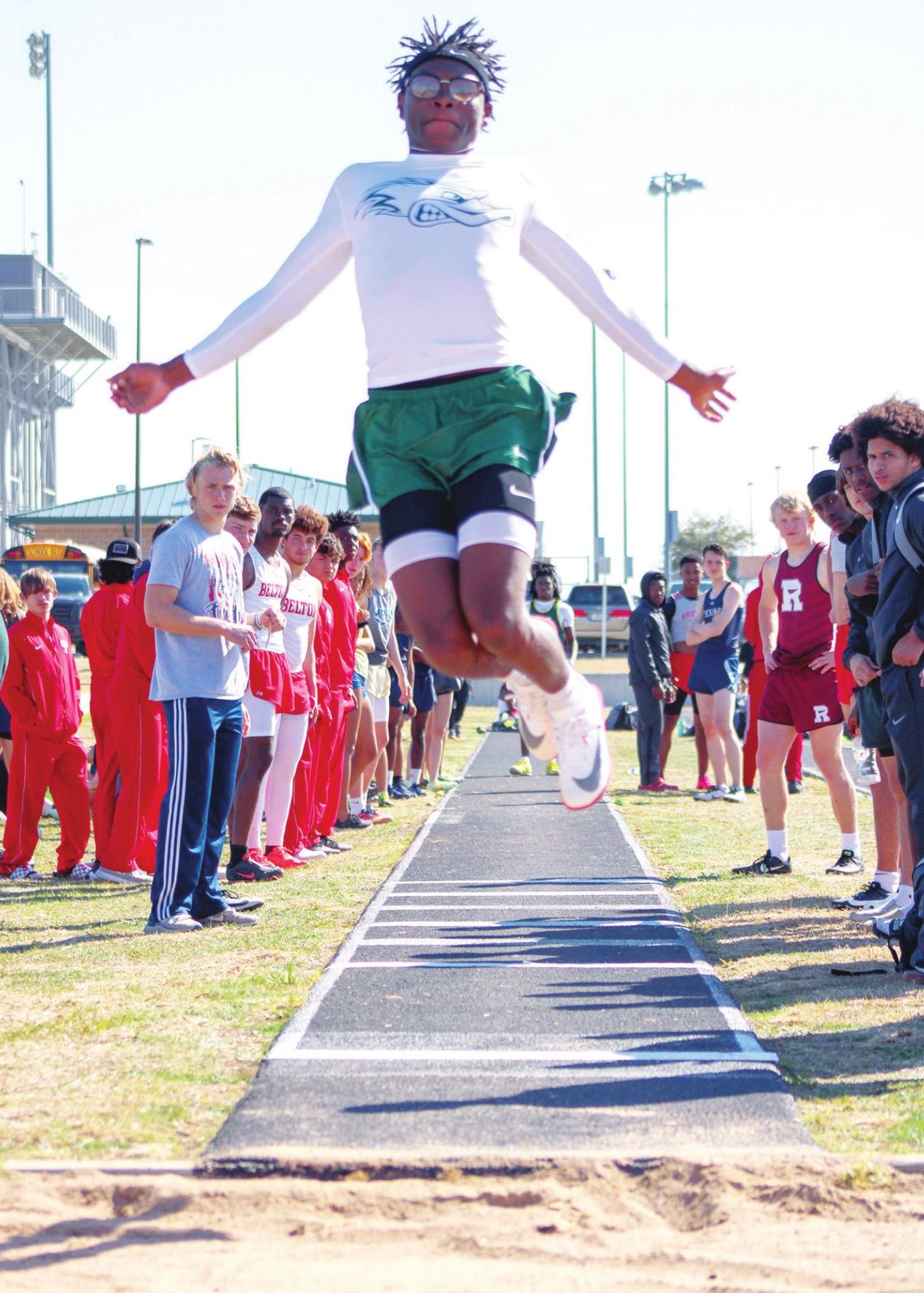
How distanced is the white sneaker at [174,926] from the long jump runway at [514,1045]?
2.61 ft

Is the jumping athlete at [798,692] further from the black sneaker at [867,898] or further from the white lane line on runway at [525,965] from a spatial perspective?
the white lane line on runway at [525,965]

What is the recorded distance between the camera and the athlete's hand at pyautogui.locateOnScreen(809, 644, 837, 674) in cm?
789

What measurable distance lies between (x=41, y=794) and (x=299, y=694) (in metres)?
1.69

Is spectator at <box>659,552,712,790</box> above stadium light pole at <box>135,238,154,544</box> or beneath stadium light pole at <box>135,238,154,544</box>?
beneath

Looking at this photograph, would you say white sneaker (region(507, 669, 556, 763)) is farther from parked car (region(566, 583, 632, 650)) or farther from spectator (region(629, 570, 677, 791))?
parked car (region(566, 583, 632, 650))

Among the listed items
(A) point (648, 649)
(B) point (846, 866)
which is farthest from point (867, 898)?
(A) point (648, 649)

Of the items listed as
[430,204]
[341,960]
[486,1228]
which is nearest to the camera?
[486,1228]

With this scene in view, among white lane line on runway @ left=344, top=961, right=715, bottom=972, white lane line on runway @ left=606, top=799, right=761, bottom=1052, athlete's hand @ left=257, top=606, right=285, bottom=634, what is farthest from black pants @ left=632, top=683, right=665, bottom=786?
white lane line on runway @ left=344, top=961, right=715, bottom=972

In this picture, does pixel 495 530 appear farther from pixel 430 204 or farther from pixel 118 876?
pixel 118 876

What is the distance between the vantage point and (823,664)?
26.0 ft

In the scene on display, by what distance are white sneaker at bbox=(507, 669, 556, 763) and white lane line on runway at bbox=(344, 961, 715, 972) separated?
119 cm

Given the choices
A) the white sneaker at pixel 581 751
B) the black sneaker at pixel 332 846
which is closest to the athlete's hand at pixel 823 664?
the black sneaker at pixel 332 846

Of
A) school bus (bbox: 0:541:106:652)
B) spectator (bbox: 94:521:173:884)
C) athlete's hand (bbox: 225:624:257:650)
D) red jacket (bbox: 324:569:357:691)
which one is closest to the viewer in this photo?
athlete's hand (bbox: 225:624:257:650)

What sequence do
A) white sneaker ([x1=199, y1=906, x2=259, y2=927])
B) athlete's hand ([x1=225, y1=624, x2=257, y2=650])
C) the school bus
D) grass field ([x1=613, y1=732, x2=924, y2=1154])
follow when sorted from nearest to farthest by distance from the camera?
grass field ([x1=613, y1=732, x2=924, y2=1154])
athlete's hand ([x1=225, y1=624, x2=257, y2=650])
white sneaker ([x1=199, y1=906, x2=259, y2=927])
the school bus
